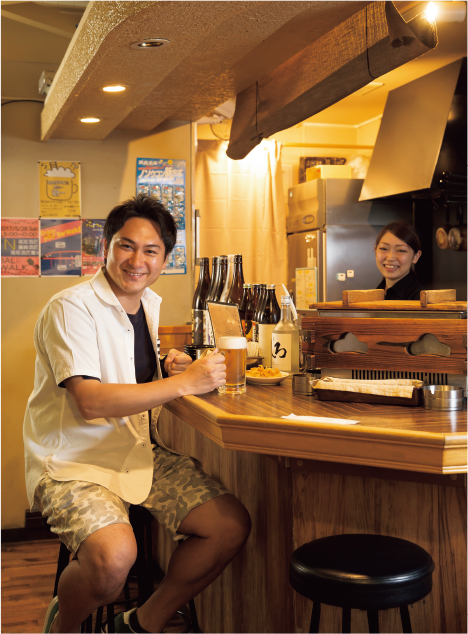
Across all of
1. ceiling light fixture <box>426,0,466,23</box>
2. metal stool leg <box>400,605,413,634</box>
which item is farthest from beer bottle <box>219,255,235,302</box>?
ceiling light fixture <box>426,0,466,23</box>

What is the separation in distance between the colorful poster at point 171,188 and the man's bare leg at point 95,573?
2083 millimetres

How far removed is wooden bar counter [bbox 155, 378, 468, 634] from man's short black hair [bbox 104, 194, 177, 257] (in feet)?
1.87

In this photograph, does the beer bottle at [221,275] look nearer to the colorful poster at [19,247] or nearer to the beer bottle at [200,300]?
the beer bottle at [200,300]

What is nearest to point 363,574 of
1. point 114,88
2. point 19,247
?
point 114,88

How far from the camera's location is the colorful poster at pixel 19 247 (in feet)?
10.9

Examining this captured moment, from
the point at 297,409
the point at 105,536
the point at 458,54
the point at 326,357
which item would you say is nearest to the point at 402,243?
the point at 458,54

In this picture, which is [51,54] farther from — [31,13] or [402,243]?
[402,243]

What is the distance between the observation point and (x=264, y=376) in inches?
77.1

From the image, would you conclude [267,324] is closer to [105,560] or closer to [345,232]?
[105,560]

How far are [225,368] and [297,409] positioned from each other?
11.2 inches

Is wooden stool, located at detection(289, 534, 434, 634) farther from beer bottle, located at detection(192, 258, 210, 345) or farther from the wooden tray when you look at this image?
beer bottle, located at detection(192, 258, 210, 345)

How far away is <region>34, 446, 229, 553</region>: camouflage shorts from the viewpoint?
1597 millimetres

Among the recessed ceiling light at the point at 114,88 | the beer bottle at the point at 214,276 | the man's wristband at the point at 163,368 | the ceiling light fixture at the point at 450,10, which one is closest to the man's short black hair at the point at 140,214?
the man's wristband at the point at 163,368

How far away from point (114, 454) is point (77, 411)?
168mm
